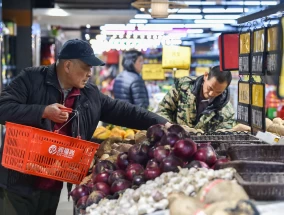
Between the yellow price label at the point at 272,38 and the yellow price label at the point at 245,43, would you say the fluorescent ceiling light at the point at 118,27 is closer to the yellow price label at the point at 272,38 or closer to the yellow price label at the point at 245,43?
the yellow price label at the point at 245,43

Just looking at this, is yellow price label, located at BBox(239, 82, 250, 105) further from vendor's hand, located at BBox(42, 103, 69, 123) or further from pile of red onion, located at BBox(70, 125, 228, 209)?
vendor's hand, located at BBox(42, 103, 69, 123)

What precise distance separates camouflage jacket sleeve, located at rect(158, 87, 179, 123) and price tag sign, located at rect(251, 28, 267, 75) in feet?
6.02

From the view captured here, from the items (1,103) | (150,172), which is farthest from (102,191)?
(1,103)

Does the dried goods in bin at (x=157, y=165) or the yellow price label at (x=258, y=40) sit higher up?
the yellow price label at (x=258, y=40)

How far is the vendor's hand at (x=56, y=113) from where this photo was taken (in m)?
3.56

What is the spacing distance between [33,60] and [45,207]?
8.15m

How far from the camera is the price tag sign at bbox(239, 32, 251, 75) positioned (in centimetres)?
409

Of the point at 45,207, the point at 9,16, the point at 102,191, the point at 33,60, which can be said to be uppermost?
the point at 9,16

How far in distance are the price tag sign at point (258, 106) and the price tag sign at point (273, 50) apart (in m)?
0.27

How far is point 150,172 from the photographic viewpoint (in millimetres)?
2818

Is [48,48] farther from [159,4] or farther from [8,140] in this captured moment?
[8,140]

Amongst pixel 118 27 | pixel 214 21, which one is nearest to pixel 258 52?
pixel 214 21

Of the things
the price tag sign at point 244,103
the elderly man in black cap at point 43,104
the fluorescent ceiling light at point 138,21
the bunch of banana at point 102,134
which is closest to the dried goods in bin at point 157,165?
the elderly man in black cap at point 43,104

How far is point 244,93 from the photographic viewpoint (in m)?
4.23
